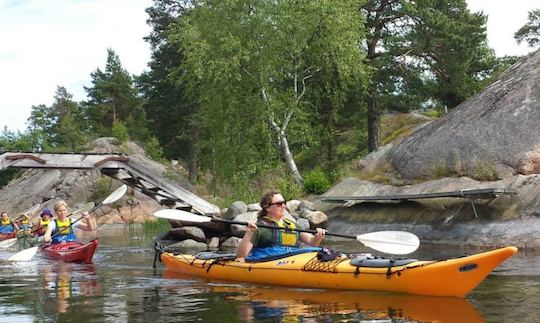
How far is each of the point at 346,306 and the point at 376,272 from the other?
0.71 m

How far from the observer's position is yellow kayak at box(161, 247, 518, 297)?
6496mm

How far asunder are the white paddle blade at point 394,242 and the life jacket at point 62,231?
6.59 meters

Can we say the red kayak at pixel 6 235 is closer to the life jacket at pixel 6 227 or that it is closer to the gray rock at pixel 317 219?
the life jacket at pixel 6 227

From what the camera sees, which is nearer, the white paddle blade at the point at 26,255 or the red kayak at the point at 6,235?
the white paddle blade at the point at 26,255

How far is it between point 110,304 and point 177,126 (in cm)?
3118

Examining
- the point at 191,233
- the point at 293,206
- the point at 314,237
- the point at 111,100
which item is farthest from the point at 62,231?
the point at 111,100

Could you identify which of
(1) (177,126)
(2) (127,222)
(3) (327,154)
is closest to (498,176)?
(3) (327,154)

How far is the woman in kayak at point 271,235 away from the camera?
8016 millimetres

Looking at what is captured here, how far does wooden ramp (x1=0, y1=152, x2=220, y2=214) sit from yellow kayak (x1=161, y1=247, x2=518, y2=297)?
8848 millimetres

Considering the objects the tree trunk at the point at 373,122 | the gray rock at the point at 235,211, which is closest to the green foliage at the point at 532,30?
the tree trunk at the point at 373,122

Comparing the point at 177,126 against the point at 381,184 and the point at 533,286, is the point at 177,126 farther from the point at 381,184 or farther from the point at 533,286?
the point at 533,286

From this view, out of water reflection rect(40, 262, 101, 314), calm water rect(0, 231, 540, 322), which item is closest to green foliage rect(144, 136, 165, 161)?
water reflection rect(40, 262, 101, 314)

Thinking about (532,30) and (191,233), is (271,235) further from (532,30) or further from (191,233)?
(532,30)

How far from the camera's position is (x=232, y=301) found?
284 inches
